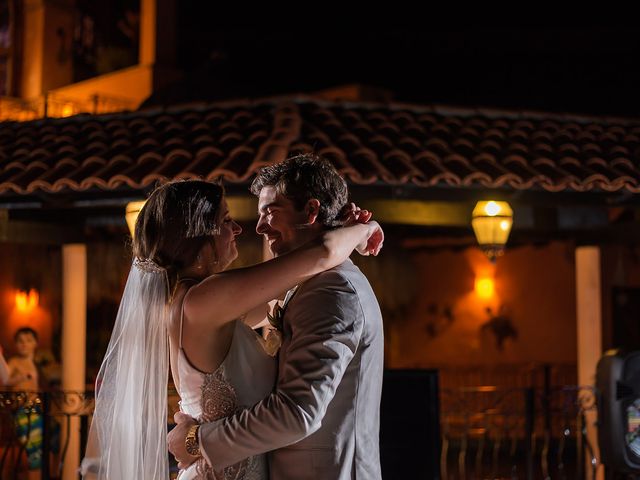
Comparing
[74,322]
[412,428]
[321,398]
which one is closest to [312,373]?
[321,398]

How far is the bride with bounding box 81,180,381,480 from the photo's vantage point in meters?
2.86

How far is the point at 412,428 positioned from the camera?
5.04 m

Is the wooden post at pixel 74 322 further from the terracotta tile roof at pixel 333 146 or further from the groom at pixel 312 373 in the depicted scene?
the groom at pixel 312 373

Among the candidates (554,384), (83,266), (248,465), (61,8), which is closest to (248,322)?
(248,465)

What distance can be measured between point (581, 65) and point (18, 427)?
1358 cm

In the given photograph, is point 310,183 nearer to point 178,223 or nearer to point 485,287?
point 178,223

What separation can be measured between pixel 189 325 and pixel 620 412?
3.22m

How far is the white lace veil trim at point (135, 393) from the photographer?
343 centimetres

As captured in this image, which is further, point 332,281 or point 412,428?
point 412,428

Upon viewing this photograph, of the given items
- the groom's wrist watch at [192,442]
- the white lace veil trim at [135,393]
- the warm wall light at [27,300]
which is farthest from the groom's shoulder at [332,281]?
the warm wall light at [27,300]

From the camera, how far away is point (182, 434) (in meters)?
3.02

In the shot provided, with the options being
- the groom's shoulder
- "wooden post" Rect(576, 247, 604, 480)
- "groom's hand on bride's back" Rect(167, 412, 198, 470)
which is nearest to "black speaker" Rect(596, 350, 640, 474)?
the groom's shoulder

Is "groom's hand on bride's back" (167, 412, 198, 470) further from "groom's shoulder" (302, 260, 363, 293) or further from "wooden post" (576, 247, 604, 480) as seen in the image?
"wooden post" (576, 247, 604, 480)

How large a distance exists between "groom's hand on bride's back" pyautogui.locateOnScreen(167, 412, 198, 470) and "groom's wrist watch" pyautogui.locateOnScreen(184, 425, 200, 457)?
0.01 meters
